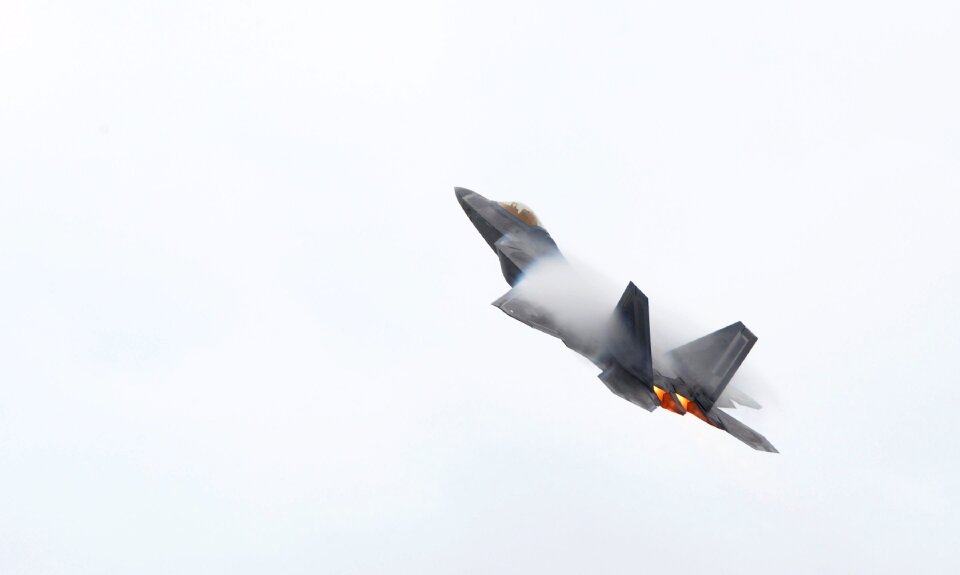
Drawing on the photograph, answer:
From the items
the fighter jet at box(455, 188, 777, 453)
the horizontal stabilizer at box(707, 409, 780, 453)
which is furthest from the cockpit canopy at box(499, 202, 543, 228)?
the horizontal stabilizer at box(707, 409, 780, 453)

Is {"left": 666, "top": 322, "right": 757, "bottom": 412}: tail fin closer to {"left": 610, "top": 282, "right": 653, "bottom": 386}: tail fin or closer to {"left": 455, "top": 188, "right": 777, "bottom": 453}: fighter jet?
{"left": 455, "top": 188, "right": 777, "bottom": 453}: fighter jet

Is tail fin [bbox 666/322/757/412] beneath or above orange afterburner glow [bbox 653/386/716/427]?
above

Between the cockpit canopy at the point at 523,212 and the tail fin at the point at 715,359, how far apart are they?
13775mm

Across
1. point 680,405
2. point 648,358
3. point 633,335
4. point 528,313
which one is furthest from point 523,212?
point 680,405

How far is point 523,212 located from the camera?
2717 inches

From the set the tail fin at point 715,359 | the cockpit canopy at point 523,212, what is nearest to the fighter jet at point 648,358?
the tail fin at point 715,359

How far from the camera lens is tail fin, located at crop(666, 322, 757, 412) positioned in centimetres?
5853

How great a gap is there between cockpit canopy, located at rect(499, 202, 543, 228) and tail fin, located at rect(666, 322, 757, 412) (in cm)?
1377

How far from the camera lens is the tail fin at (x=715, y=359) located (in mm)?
58531

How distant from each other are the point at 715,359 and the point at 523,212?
52.0 ft

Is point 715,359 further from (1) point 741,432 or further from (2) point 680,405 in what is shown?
(1) point 741,432

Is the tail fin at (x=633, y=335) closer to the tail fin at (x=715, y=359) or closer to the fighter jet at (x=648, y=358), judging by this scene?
the fighter jet at (x=648, y=358)

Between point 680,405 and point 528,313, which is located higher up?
point 680,405

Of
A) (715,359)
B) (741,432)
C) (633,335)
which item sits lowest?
(633,335)
